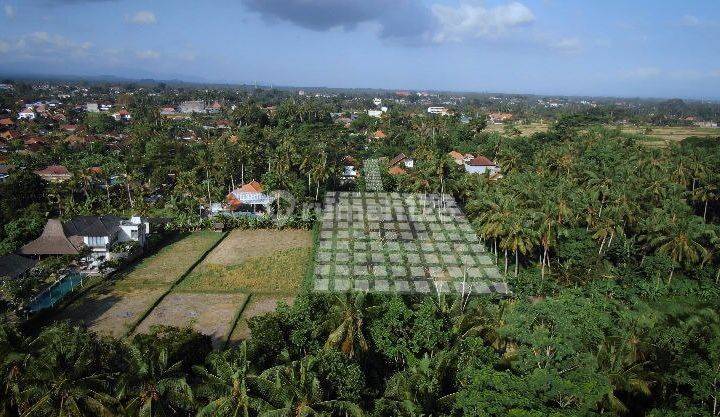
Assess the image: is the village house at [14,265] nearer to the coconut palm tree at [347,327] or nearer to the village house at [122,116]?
the coconut palm tree at [347,327]

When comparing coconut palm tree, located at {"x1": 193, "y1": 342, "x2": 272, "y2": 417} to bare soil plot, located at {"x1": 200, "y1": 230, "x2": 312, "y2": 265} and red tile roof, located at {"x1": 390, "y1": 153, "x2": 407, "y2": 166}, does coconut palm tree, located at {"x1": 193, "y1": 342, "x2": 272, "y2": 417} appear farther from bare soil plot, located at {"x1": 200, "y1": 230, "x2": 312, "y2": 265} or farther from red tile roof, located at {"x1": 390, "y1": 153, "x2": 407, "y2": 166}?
red tile roof, located at {"x1": 390, "y1": 153, "x2": 407, "y2": 166}

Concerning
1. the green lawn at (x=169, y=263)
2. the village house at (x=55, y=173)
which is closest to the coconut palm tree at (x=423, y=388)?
the green lawn at (x=169, y=263)

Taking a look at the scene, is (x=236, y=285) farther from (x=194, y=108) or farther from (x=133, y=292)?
(x=194, y=108)

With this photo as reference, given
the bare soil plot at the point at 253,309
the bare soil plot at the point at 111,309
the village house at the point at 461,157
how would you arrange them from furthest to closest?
the village house at the point at 461,157, the bare soil plot at the point at 111,309, the bare soil plot at the point at 253,309

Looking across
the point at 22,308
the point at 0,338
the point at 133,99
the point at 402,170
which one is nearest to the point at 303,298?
the point at 0,338

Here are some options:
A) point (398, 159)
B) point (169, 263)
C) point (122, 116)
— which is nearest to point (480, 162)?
point (398, 159)
